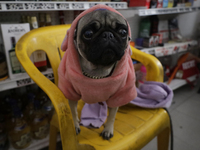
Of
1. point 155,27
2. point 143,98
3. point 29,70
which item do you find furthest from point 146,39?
point 29,70

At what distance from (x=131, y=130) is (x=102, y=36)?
0.39m

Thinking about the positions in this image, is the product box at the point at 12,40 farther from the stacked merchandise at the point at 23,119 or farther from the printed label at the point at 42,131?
the printed label at the point at 42,131

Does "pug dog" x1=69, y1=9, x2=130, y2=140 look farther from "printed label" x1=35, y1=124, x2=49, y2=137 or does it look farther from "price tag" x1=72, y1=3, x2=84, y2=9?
"printed label" x1=35, y1=124, x2=49, y2=137

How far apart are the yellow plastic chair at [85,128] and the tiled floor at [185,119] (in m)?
0.42

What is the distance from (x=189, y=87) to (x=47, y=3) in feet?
6.02

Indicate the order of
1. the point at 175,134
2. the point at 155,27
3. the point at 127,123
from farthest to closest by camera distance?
the point at 155,27
the point at 175,134
the point at 127,123

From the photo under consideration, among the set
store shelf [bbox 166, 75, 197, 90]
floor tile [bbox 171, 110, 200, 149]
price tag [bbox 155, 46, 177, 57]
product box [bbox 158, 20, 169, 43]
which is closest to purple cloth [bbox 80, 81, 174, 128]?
floor tile [bbox 171, 110, 200, 149]

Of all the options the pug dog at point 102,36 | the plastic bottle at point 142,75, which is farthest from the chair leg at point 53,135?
the plastic bottle at point 142,75

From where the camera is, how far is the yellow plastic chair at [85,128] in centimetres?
48

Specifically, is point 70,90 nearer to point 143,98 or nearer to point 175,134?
point 143,98

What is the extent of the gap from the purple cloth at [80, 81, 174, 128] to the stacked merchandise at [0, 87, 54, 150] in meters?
0.40

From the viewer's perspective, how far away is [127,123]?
659 millimetres

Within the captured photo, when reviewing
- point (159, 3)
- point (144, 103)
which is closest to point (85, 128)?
point (144, 103)

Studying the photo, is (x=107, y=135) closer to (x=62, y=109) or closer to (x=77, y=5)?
(x=62, y=109)
